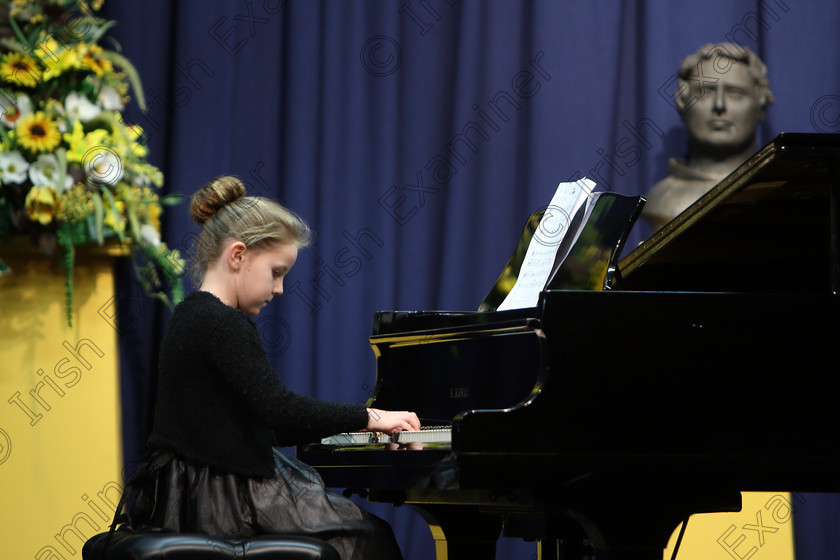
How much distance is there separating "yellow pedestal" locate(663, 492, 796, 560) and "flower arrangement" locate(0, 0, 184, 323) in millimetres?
2134

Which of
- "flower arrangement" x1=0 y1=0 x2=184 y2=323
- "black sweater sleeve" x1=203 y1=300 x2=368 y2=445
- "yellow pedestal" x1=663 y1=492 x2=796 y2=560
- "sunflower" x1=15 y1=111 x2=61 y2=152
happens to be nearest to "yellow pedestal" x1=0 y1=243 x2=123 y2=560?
"flower arrangement" x1=0 y1=0 x2=184 y2=323

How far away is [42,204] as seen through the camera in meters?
2.96

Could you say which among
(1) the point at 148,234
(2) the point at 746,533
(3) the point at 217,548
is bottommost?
(2) the point at 746,533

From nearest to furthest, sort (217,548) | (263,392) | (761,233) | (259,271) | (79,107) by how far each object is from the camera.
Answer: (217,548)
(263,392)
(259,271)
(761,233)
(79,107)

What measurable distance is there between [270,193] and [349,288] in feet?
1.61

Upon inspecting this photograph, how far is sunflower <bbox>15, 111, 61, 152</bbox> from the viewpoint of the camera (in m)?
2.93

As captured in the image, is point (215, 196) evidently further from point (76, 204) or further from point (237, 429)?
point (76, 204)

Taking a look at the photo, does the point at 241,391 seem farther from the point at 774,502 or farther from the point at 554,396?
the point at 774,502

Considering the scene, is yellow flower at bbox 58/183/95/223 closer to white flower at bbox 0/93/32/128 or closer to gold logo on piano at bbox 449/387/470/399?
white flower at bbox 0/93/32/128

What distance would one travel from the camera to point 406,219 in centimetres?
388

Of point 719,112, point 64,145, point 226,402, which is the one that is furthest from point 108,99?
point 719,112

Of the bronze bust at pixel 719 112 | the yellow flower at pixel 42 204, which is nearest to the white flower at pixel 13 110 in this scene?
the yellow flower at pixel 42 204

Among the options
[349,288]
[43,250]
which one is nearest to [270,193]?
[349,288]

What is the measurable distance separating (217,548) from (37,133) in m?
1.78
